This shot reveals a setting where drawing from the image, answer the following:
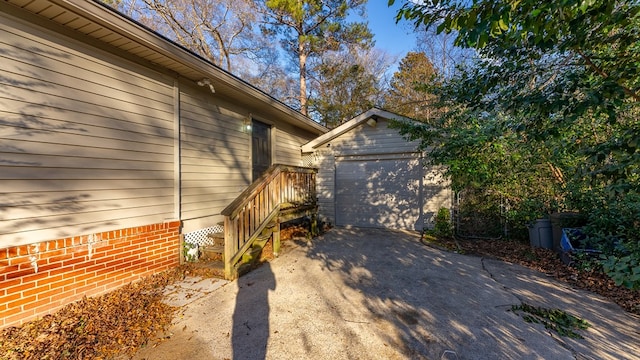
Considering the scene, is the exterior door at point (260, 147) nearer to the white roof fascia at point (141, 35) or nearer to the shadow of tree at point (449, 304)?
the white roof fascia at point (141, 35)

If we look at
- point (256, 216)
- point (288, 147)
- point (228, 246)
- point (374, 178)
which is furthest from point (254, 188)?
point (374, 178)

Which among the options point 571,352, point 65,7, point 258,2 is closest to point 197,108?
point 65,7

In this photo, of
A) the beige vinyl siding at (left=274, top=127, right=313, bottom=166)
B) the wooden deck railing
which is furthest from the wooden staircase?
the beige vinyl siding at (left=274, top=127, right=313, bottom=166)

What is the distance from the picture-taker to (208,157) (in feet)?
16.6

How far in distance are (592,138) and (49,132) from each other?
829cm

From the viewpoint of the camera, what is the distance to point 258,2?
11594mm

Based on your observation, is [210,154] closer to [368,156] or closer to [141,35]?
[141,35]

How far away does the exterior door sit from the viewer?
251 inches

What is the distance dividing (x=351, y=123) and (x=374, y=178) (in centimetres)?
177

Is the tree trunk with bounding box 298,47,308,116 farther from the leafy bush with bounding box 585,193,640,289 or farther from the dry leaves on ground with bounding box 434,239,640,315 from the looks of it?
the leafy bush with bounding box 585,193,640,289

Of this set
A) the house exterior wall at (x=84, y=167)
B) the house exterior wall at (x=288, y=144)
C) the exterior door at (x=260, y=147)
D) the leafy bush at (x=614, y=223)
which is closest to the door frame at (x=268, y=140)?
the exterior door at (x=260, y=147)

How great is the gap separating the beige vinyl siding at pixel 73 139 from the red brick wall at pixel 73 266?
0.44ft

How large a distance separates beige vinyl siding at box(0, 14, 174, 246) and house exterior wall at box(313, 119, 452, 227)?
4.91m

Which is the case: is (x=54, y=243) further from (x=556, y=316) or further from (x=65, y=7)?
(x=556, y=316)
